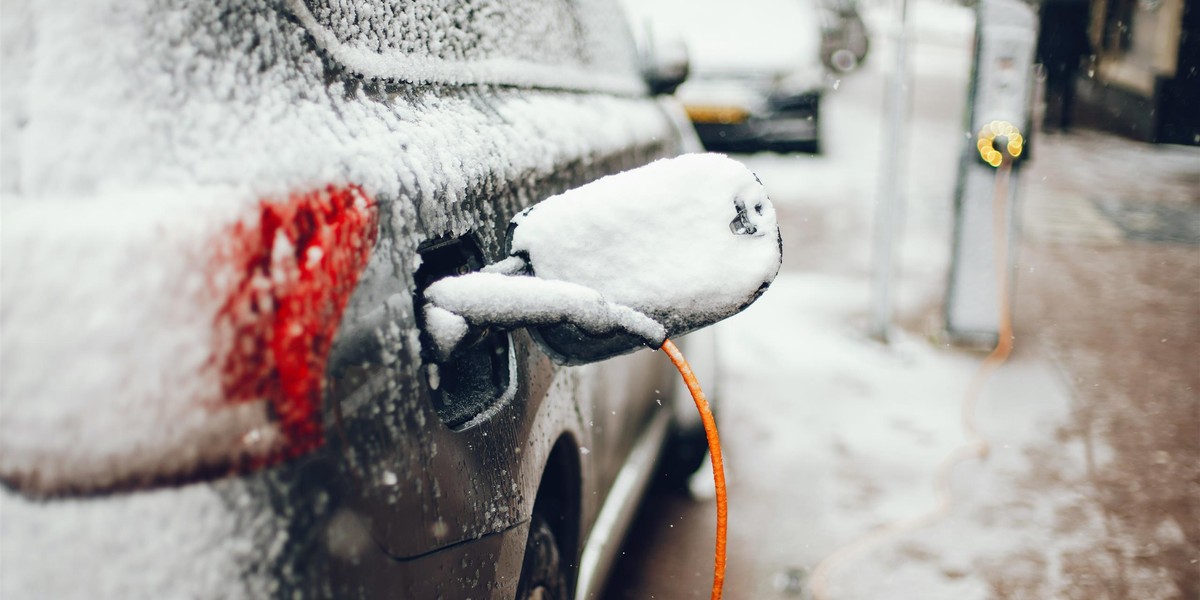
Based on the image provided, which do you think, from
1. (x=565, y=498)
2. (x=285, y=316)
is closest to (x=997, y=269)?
(x=565, y=498)

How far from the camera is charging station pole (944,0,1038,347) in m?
4.77

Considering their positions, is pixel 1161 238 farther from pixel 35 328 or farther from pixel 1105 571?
pixel 35 328

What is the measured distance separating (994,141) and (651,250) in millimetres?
4083

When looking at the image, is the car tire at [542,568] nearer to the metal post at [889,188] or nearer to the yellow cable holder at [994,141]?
the metal post at [889,188]

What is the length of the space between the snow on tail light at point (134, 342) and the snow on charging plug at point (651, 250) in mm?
420

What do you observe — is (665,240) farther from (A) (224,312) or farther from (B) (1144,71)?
(B) (1144,71)

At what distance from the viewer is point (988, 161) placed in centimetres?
496

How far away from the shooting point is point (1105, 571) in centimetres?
310

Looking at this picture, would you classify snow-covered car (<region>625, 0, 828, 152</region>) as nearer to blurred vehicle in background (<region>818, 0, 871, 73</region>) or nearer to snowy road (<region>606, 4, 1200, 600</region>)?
blurred vehicle in background (<region>818, 0, 871, 73</region>)

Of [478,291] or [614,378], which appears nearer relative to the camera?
[478,291]

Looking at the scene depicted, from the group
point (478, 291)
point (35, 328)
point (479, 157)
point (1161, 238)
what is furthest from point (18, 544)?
point (1161, 238)

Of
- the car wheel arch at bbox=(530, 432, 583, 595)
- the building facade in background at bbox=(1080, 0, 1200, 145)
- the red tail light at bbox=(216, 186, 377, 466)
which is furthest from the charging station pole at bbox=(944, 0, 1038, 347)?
the building facade in background at bbox=(1080, 0, 1200, 145)

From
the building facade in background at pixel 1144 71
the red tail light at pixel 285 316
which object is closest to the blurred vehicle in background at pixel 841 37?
the building facade in background at pixel 1144 71

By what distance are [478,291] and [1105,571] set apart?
2742 millimetres
